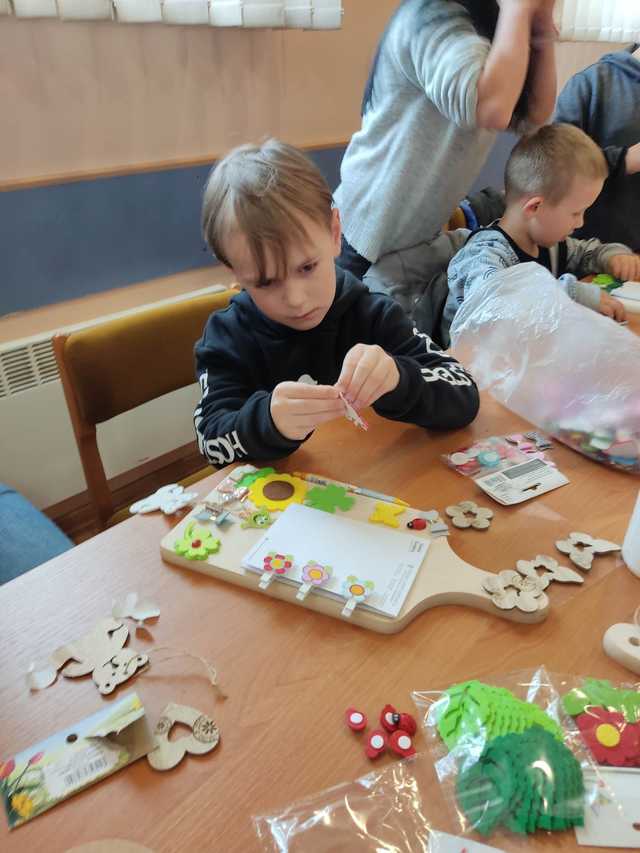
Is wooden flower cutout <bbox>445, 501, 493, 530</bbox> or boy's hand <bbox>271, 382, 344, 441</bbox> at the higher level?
boy's hand <bbox>271, 382, 344, 441</bbox>

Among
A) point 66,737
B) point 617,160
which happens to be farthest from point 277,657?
point 617,160

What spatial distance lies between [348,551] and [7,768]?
1.10 feet

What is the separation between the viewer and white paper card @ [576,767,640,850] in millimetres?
410

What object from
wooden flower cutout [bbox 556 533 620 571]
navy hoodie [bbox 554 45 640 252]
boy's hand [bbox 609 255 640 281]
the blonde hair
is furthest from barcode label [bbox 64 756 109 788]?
navy hoodie [bbox 554 45 640 252]

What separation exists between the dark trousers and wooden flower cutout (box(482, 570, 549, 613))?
3.13 feet

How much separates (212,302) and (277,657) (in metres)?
0.80

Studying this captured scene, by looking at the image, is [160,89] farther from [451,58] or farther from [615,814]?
[615,814]

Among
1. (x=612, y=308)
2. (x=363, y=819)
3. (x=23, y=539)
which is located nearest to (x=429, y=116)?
(x=612, y=308)

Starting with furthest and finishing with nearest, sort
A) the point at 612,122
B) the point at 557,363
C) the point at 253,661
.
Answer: the point at 612,122 → the point at 557,363 → the point at 253,661

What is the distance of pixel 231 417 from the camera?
0.82m

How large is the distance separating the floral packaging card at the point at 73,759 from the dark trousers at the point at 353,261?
111 centimetres

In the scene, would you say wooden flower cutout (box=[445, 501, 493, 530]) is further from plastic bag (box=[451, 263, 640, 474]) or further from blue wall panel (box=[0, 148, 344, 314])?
blue wall panel (box=[0, 148, 344, 314])

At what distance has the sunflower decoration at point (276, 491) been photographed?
27.7 inches

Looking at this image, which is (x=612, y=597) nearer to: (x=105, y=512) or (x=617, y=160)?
(x=105, y=512)
